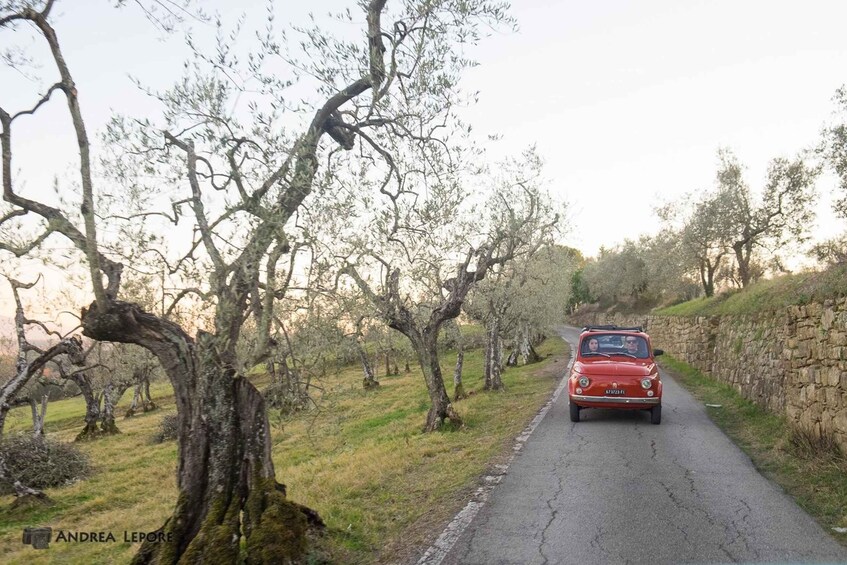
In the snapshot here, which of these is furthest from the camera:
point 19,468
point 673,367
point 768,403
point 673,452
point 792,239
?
point 792,239

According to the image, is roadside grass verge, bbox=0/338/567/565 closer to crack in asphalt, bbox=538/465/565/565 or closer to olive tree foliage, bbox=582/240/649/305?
crack in asphalt, bbox=538/465/565/565

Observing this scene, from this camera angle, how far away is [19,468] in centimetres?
1577

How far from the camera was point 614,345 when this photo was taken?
13016mm

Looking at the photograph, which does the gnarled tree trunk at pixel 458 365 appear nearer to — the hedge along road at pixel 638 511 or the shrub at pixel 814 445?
the hedge along road at pixel 638 511

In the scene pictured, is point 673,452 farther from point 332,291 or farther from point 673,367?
point 673,367

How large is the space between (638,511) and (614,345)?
279 inches

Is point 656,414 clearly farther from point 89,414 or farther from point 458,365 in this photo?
point 89,414

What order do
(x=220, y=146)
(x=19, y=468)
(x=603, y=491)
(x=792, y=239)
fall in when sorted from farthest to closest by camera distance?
(x=792, y=239), (x=19, y=468), (x=603, y=491), (x=220, y=146)

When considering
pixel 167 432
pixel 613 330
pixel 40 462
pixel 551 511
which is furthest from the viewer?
pixel 167 432

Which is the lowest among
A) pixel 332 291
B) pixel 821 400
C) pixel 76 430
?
pixel 76 430

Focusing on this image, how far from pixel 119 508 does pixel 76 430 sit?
830 inches

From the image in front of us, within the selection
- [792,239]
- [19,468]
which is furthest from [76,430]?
[792,239]

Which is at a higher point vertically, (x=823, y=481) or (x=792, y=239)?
(x=792, y=239)

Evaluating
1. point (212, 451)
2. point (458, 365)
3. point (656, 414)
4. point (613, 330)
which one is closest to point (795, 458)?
point (656, 414)
